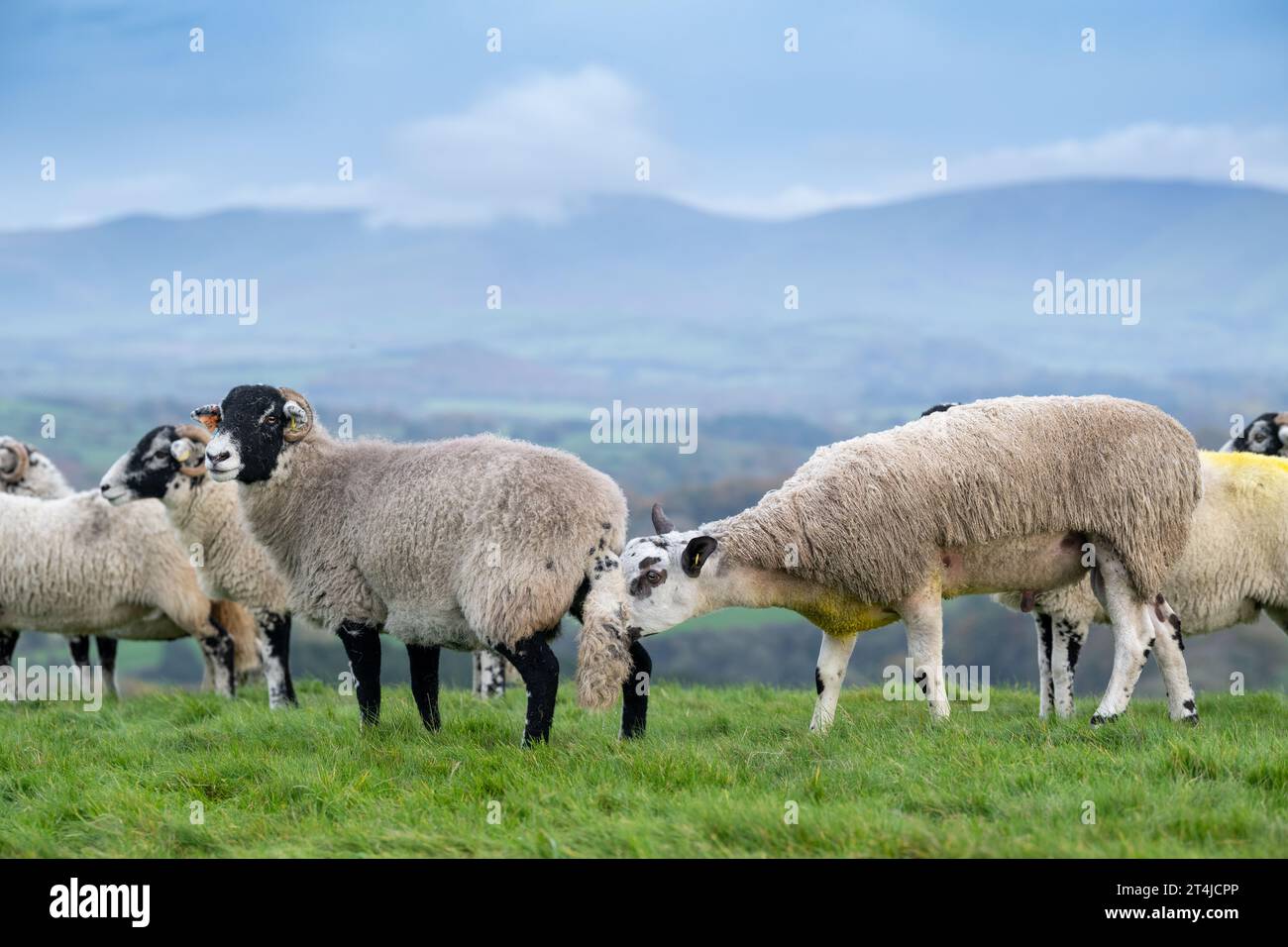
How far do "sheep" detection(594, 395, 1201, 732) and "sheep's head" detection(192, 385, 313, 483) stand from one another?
9.14 ft

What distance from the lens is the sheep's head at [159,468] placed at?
1241cm

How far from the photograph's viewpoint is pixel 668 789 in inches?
292

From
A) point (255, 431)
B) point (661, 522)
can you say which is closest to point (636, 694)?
point (661, 522)

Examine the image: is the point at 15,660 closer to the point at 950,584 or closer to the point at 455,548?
the point at 455,548

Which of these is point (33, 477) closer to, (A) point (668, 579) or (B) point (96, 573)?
(B) point (96, 573)

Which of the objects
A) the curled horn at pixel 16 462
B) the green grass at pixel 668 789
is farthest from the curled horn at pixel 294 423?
the curled horn at pixel 16 462

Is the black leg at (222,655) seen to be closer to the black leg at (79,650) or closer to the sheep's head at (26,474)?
the black leg at (79,650)

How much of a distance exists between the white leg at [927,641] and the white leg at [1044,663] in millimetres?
1450

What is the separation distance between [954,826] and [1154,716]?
13.7 ft

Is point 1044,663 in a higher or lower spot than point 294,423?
lower

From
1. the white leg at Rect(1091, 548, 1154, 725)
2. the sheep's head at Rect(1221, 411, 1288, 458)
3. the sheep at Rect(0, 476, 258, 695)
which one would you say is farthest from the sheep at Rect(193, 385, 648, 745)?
the sheep's head at Rect(1221, 411, 1288, 458)

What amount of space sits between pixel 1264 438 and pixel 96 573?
38.4 ft
